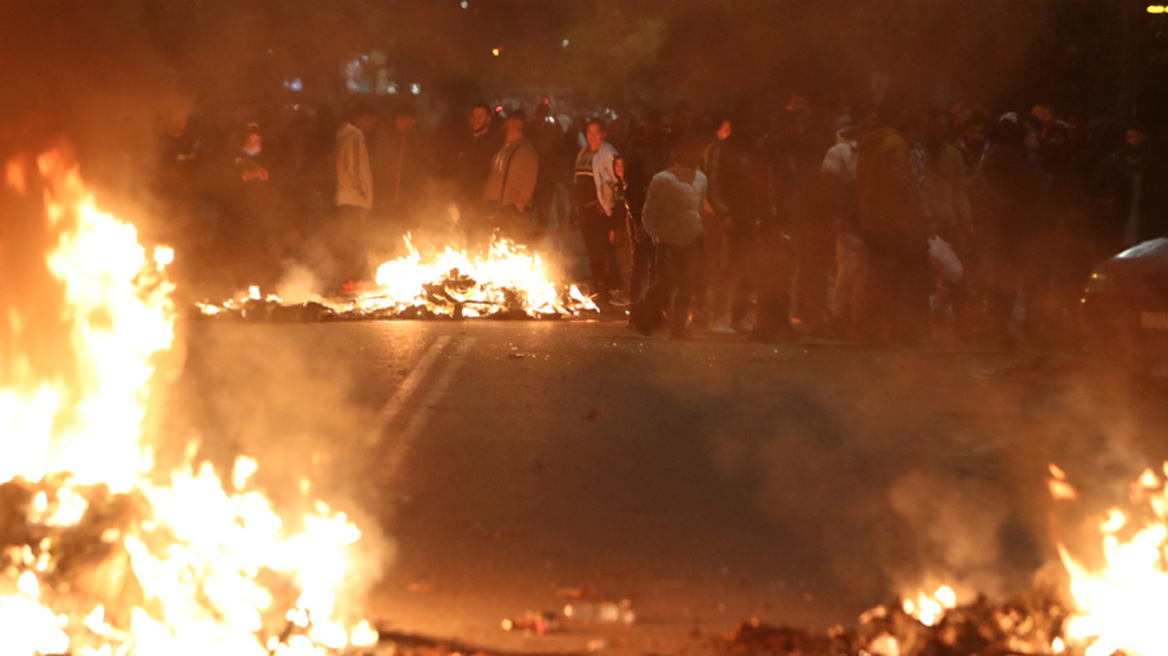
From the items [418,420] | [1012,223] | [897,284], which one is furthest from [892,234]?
[418,420]

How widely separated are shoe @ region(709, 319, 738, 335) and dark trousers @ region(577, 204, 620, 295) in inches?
80.4

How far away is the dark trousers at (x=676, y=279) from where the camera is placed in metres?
13.2

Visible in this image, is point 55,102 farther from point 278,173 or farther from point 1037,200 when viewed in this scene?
point 278,173

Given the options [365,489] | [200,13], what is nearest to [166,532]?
[365,489]

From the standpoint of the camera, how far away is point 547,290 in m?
15.7

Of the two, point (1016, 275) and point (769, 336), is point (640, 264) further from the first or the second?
point (1016, 275)

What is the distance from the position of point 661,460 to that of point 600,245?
830cm

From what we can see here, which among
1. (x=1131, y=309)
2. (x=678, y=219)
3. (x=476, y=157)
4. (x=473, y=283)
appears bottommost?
(x=473, y=283)

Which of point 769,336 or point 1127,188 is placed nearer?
point 769,336

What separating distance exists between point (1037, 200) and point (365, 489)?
8.43 meters

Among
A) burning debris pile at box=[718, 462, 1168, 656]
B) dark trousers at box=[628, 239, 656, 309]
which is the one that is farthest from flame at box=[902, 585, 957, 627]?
dark trousers at box=[628, 239, 656, 309]

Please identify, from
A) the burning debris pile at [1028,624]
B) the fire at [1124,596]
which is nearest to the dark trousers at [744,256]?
the fire at [1124,596]

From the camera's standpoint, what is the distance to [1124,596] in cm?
489

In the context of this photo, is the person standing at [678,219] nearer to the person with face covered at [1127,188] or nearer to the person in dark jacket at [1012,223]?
the person in dark jacket at [1012,223]
